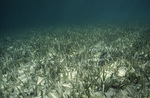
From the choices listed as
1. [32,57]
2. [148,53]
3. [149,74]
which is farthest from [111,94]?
[32,57]

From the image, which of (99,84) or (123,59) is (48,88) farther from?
(123,59)

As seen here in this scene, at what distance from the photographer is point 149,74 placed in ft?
9.73

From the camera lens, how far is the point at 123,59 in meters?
4.06

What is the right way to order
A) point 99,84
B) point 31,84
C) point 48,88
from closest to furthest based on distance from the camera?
point 99,84 → point 48,88 → point 31,84

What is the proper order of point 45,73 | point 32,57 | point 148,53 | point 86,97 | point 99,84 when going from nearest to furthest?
point 86,97, point 99,84, point 45,73, point 148,53, point 32,57

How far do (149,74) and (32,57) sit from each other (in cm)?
472

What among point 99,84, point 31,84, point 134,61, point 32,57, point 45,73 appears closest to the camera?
point 99,84

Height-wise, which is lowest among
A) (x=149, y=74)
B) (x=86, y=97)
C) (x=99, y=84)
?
(x=86, y=97)

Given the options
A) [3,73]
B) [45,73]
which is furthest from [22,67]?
[45,73]

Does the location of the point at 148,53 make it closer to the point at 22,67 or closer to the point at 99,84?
the point at 99,84

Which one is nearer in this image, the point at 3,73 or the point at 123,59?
the point at 123,59

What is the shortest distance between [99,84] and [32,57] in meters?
3.77

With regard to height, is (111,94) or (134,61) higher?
(134,61)

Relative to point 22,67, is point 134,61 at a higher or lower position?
higher
